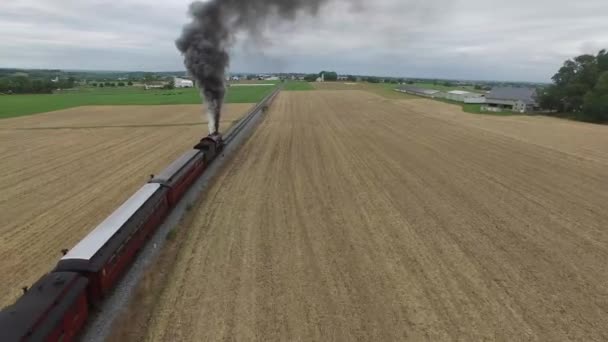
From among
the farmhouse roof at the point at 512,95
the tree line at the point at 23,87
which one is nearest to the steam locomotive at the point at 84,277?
the farmhouse roof at the point at 512,95

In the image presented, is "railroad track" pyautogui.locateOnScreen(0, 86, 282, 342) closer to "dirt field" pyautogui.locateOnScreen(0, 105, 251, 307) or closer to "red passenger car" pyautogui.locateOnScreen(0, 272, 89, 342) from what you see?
"red passenger car" pyautogui.locateOnScreen(0, 272, 89, 342)

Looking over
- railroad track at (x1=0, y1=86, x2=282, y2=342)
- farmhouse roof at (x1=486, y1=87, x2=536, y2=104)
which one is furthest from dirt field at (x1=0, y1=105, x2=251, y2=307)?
farmhouse roof at (x1=486, y1=87, x2=536, y2=104)

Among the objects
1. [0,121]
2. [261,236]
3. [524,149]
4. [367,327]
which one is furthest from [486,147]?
[0,121]

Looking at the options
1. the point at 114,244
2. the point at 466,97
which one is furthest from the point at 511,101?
the point at 114,244

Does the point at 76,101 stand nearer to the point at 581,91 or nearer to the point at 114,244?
the point at 114,244

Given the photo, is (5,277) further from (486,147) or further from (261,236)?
(486,147)
